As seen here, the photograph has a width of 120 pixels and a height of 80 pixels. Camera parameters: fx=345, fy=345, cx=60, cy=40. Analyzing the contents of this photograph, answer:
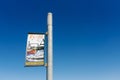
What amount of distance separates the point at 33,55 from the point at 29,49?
1.20 feet

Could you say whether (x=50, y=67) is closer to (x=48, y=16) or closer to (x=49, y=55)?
(x=49, y=55)

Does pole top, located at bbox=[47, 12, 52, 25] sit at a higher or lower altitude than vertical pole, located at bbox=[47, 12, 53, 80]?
higher

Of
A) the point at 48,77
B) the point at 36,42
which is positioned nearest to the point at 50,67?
the point at 48,77

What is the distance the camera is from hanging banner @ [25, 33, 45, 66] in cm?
1683

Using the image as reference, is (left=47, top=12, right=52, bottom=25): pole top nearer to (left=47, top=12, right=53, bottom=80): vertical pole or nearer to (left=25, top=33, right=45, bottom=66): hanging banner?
(left=47, top=12, right=53, bottom=80): vertical pole

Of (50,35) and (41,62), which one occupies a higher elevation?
(50,35)

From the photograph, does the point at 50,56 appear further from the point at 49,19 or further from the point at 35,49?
the point at 49,19

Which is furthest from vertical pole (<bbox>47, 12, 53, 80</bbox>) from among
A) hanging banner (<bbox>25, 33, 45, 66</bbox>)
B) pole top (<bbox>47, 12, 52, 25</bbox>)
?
hanging banner (<bbox>25, 33, 45, 66</bbox>)

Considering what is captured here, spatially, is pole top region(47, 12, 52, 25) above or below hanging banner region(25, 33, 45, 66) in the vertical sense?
above

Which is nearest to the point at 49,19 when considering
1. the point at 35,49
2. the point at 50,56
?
the point at 35,49

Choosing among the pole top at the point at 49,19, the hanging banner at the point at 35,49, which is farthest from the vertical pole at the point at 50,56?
the hanging banner at the point at 35,49

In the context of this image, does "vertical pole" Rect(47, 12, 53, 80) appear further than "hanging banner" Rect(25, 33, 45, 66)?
No

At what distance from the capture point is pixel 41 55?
17.0 metres

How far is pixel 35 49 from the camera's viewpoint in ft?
55.9
